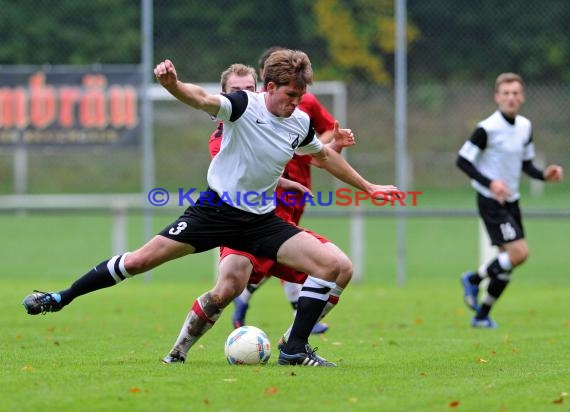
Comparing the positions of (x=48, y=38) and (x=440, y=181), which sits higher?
(x=48, y=38)

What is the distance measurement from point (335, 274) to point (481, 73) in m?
12.5

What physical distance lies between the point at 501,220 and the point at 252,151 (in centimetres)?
473

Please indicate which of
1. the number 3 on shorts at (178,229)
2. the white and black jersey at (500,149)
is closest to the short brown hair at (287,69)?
the number 3 on shorts at (178,229)

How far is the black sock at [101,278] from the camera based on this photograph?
7305 mm

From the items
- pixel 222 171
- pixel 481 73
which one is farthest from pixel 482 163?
pixel 481 73

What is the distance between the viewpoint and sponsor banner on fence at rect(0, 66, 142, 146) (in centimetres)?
1655

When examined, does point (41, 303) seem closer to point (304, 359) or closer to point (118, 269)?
point (118, 269)

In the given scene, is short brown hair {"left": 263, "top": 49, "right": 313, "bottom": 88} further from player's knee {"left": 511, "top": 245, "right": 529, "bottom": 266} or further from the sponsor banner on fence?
the sponsor banner on fence

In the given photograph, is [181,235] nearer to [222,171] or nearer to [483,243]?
[222,171]

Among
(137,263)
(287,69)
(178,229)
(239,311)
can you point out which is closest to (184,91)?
(287,69)

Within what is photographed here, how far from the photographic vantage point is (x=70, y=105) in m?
16.7

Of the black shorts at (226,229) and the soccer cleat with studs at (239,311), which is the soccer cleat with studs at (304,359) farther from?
the soccer cleat with studs at (239,311)

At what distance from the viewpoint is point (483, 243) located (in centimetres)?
1540

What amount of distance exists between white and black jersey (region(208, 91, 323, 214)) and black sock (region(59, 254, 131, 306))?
2.44 ft
